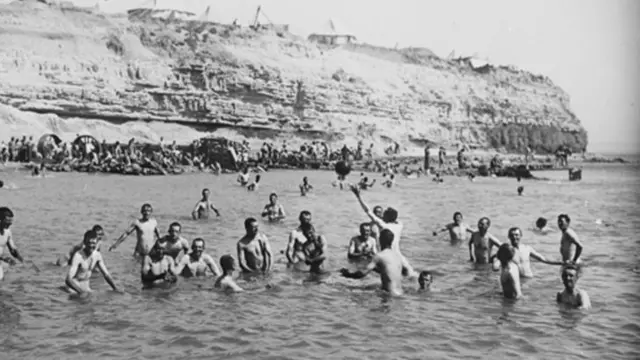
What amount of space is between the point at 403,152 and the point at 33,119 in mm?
37443

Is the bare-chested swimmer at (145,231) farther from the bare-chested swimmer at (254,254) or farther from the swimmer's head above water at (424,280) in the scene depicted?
the swimmer's head above water at (424,280)

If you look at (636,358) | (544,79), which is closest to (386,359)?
(636,358)

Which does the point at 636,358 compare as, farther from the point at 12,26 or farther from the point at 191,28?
the point at 191,28

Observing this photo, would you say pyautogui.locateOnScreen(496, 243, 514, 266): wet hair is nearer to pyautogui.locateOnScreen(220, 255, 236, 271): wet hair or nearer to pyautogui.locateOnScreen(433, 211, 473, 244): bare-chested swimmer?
pyautogui.locateOnScreen(220, 255, 236, 271): wet hair

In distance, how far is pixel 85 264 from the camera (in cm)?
908

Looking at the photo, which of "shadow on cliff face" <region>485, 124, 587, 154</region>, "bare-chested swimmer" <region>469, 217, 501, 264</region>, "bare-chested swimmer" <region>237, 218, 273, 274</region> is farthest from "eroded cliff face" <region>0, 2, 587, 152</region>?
"bare-chested swimmer" <region>469, 217, 501, 264</region>

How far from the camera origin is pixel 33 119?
42750 mm

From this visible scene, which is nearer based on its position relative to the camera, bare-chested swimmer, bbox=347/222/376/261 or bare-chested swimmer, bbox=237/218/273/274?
bare-chested swimmer, bbox=237/218/273/274

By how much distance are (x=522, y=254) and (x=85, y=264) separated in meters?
6.73

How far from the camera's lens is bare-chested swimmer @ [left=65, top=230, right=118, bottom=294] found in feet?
29.5

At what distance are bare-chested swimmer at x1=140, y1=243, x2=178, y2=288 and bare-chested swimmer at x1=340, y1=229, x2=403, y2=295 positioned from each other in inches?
116

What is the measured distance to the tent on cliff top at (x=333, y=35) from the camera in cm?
7731

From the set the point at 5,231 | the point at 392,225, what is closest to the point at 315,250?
the point at 392,225

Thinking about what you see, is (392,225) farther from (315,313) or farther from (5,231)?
(5,231)
